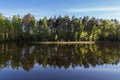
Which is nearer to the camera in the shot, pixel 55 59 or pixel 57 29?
pixel 55 59

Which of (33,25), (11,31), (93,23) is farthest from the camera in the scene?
(93,23)

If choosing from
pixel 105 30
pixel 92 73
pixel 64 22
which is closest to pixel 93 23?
pixel 105 30

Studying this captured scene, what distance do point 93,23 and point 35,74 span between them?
94.4m

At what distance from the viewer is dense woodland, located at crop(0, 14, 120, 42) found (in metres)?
93.1

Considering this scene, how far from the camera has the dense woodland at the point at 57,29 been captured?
93.1m

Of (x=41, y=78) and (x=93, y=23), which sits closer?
(x=41, y=78)

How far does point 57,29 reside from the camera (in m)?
107

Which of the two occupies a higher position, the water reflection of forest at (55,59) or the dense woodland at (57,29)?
the dense woodland at (57,29)

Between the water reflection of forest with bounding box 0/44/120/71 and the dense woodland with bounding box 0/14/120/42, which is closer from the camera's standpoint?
the water reflection of forest with bounding box 0/44/120/71

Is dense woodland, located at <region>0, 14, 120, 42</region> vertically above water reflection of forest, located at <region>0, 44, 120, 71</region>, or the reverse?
dense woodland, located at <region>0, 14, 120, 42</region>

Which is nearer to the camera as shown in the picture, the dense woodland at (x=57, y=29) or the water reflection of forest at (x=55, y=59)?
the water reflection of forest at (x=55, y=59)

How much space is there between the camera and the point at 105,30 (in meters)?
113

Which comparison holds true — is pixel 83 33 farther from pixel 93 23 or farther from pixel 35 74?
pixel 35 74

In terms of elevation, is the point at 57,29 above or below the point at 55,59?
above
